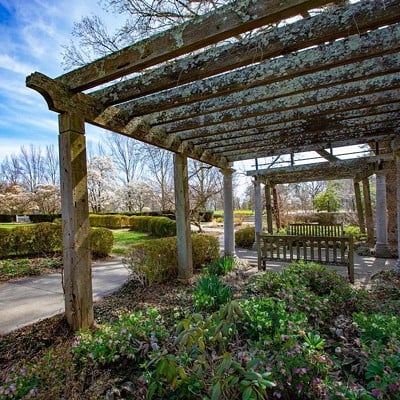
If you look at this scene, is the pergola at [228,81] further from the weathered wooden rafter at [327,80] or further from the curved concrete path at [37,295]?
the curved concrete path at [37,295]

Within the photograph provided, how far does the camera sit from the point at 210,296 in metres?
2.90

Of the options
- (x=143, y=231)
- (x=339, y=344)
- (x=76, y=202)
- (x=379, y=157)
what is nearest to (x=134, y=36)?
(x=76, y=202)

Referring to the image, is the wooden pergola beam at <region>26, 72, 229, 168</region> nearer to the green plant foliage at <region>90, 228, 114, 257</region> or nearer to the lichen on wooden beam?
the lichen on wooden beam

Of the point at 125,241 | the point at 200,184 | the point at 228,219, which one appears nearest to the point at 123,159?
the point at 200,184

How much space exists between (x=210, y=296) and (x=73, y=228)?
1.70 meters

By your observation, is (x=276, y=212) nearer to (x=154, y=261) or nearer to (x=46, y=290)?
(x=154, y=261)

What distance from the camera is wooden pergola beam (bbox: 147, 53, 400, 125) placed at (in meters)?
2.25

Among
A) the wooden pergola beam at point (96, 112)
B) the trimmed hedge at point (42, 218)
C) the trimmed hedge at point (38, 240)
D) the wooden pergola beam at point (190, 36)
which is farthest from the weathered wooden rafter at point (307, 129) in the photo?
the trimmed hedge at point (42, 218)

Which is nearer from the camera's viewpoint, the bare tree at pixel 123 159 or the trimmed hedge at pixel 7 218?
the trimmed hedge at pixel 7 218

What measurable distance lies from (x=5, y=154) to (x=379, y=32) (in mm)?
35753

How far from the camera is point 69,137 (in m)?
2.44

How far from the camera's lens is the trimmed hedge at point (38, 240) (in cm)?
647

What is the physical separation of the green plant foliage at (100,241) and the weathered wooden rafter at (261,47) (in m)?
5.23

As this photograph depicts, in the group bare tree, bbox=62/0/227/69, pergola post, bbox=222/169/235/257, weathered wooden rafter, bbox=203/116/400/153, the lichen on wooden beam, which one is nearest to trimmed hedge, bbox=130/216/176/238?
pergola post, bbox=222/169/235/257
